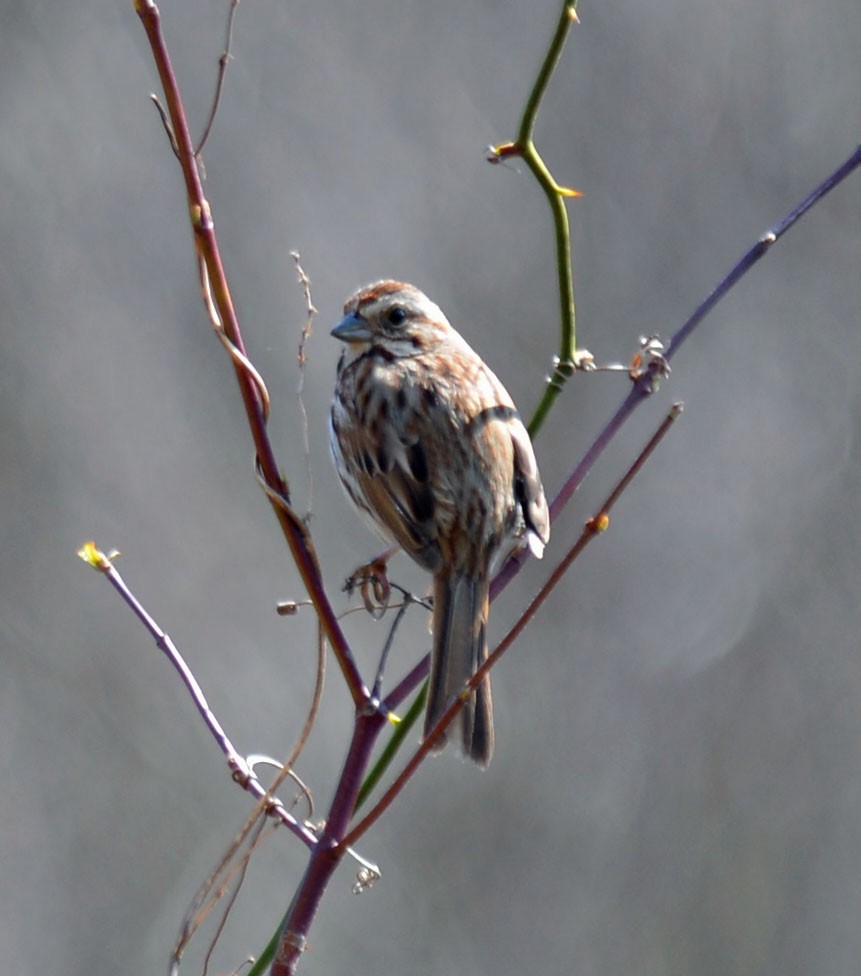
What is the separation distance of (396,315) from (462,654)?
46.5 inches

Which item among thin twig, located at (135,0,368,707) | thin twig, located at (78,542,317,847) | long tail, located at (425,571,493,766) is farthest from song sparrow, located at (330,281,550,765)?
thin twig, located at (135,0,368,707)

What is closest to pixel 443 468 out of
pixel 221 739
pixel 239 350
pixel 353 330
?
pixel 353 330

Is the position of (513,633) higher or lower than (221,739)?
higher

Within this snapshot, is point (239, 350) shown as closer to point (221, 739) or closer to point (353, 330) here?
point (221, 739)

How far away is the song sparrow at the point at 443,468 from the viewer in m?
3.41

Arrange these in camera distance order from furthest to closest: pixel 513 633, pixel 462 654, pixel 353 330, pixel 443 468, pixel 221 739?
pixel 353 330 < pixel 443 468 < pixel 462 654 < pixel 221 739 < pixel 513 633

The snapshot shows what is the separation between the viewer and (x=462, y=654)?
3119 mm

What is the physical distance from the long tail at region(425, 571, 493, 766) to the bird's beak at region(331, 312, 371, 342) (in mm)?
819

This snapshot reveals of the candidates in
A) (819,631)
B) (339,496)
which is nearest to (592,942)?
(819,631)

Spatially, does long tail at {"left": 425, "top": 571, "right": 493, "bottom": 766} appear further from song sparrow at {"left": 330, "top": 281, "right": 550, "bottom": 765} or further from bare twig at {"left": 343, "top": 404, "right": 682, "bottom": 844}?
bare twig at {"left": 343, "top": 404, "right": 682, "bottom": 844}

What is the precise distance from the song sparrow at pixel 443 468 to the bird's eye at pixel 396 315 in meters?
0.10

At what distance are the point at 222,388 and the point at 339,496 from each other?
82 centimetres

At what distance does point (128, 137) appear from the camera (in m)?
8.04

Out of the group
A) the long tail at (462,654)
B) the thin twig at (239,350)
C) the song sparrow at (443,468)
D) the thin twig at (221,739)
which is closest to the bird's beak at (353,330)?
the song sparrow at (443,468)
